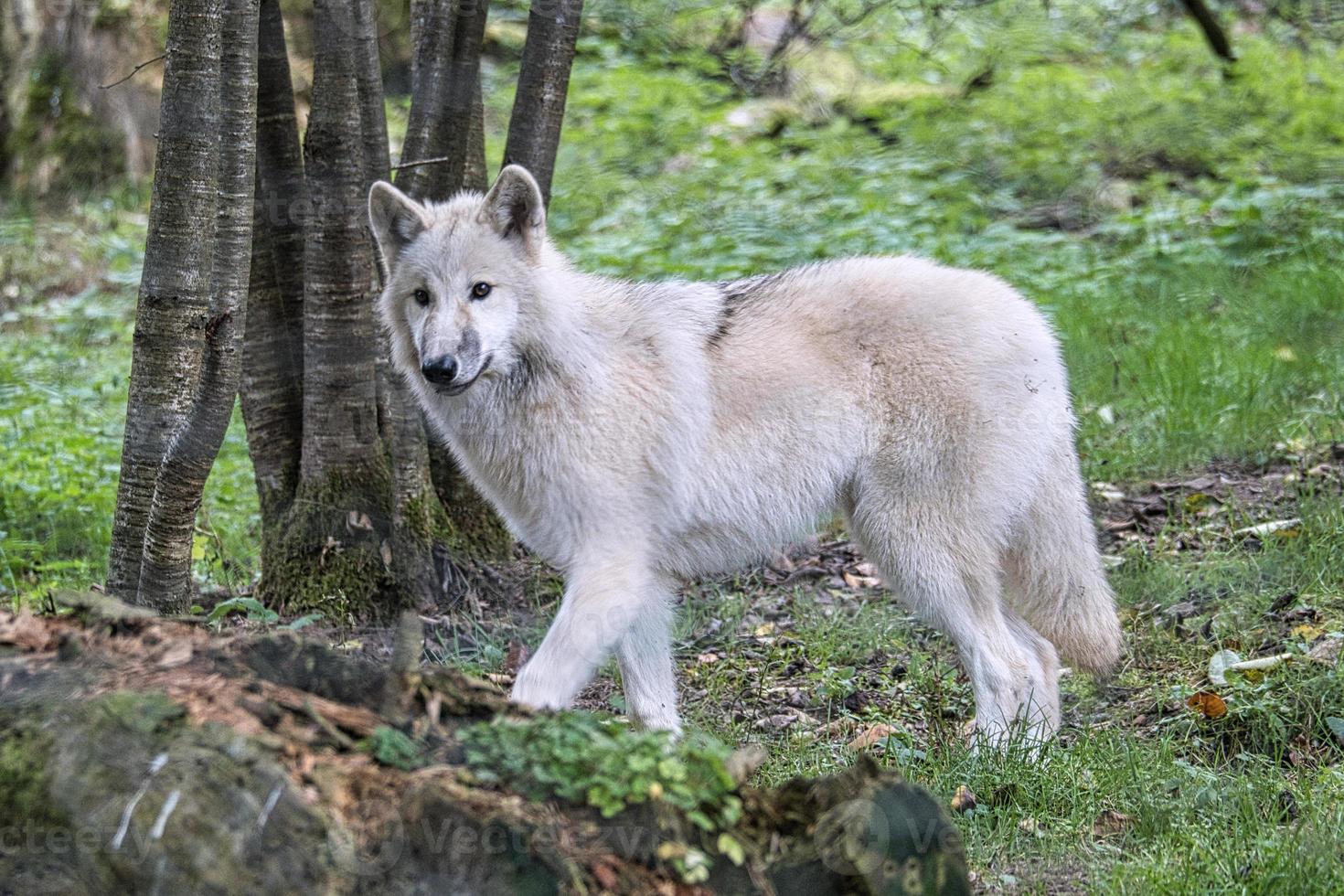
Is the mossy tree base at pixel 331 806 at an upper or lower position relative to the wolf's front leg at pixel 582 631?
upper

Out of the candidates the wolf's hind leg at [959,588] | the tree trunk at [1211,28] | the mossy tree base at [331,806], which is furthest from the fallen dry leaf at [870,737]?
the tree trunk at [1211,28]

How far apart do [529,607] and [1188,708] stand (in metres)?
2.68

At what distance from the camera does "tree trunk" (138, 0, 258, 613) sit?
3725 mm

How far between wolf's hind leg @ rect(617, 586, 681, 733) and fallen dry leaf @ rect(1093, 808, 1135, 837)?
4.55 feet

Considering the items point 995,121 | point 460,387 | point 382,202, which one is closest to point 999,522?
point 460,387

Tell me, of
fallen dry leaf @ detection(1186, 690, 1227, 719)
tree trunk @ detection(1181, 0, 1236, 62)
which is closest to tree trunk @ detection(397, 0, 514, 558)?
fallen dry leaf @ detection(1186, 690, 1227, 719)

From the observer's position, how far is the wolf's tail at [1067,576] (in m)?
4.33

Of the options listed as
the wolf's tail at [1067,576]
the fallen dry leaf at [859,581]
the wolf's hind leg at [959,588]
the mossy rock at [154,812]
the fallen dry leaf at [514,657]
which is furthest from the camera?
the fallen dry leaf at [859,581]

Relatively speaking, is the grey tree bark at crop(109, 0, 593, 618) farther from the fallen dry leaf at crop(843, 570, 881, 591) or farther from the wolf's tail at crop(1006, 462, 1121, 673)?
the wolf's tail at crop(1006, 462, 1121, 673)

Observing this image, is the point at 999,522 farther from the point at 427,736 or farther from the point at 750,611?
the point at 427,736

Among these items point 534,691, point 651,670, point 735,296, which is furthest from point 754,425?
point 534,691

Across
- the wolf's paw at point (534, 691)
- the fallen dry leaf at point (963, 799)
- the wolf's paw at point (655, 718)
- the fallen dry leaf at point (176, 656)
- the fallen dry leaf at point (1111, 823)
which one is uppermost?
the fallen dry leaf at point (176, 656)

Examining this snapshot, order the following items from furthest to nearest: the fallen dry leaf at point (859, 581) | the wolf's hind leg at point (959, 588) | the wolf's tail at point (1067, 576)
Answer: the fallen dry leaf at point (859, 581) < the wolf's tail at point (1067, 576) < the wolf's hind leg at point (959, 588)

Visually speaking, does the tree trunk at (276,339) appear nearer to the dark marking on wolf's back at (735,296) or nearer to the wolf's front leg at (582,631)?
the dark marking on wolf's back at (735,296)
